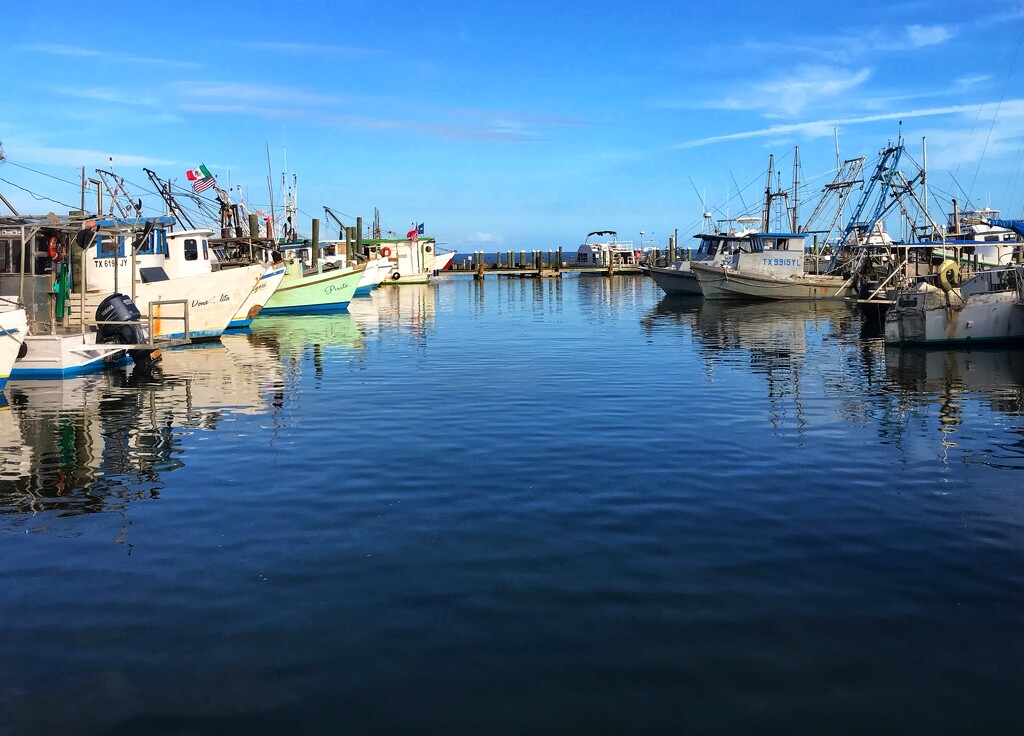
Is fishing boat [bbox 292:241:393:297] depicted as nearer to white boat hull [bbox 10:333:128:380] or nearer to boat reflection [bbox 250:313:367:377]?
boat reflection [bbox 250:313:367:377]

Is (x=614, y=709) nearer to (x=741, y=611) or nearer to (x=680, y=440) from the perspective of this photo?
(x=741, y=611)

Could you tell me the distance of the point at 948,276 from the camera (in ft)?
83.8

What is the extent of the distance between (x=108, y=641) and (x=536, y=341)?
2478 centimetres

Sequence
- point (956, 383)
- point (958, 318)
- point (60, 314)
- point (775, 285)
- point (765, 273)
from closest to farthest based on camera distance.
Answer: point (956, 383)
point (60, 314)
point (958, 318)
point (775, 285)
point (765, 273)

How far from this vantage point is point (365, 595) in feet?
24.6

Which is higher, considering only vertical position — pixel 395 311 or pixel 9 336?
pixel 395 311

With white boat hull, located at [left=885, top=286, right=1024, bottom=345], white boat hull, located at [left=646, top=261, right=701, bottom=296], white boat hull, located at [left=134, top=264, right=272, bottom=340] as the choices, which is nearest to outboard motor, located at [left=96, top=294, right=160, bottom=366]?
white boat hull, located at [left=134, top=264, right=272, bottom=340]

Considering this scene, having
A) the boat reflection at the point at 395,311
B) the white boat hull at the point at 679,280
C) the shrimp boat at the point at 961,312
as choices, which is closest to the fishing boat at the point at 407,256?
the boat reflection at the point at 395,311

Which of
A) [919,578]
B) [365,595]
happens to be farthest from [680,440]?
[365,595]

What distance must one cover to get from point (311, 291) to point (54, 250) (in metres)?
23.5

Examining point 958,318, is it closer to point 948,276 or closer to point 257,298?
point 948,276

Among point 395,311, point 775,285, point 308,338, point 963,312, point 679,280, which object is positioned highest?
point 679,280

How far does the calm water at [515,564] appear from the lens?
582 cm

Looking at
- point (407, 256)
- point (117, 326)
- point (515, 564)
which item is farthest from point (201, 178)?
point (407, 256)
